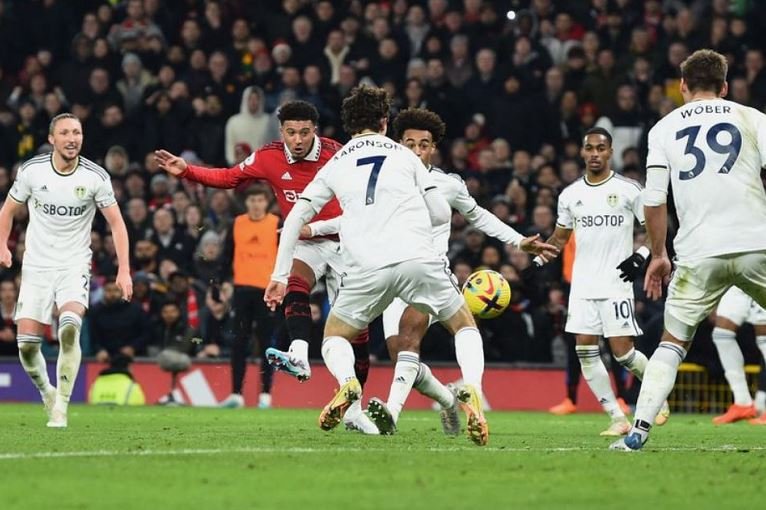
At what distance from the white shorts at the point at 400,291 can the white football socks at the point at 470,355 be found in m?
0.18

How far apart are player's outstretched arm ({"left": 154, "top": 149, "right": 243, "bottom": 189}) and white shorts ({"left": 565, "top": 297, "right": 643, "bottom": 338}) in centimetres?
310

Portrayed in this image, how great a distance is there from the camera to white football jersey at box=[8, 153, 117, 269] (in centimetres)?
1283

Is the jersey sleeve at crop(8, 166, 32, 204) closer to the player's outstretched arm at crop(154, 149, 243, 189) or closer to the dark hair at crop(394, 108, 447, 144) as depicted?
the player's outstretched arm at crop(154, 149, 243, 189)

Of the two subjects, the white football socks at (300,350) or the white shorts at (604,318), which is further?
the white shorts at (604,318)

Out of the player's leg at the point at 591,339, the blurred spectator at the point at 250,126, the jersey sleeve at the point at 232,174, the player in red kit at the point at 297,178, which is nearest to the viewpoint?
the player in red kit at the point at 297,178

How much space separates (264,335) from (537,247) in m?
7.76

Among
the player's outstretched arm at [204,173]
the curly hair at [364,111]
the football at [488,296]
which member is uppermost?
the curly hair at [364,111]

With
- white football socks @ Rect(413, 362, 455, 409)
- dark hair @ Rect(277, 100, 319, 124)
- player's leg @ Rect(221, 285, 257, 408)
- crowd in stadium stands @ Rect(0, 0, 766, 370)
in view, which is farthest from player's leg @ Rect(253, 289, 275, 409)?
white football socks @ Rect(413, 362, 455, 409)

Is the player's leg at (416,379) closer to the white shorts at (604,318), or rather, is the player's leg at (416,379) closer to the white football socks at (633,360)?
the white shorts at (604,318)

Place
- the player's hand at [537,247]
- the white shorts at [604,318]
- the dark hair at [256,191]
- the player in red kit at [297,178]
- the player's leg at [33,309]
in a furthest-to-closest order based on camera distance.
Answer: the dark hair at [256,191] → the white shorts at [604,318] → the player's leg at [33,309] → the player in red kit at [297,178] → the player's hand at [537,247]

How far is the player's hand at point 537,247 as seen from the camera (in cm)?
1148

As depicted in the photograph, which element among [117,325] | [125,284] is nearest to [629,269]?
[125,284]

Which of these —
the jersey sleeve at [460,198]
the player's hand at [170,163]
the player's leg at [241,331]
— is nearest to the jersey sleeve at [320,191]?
the jersey sleeve at [460,198]

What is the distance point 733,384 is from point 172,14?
1322 cm
